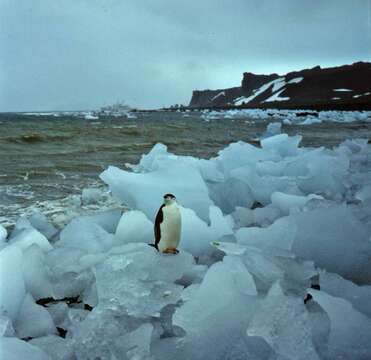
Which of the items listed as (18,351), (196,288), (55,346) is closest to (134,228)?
(196,288)

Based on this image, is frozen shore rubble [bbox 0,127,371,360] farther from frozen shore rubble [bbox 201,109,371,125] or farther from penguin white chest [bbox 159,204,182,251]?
frozen shore rubble [bbox 201,109,371,125]

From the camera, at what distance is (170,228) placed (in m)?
2.17

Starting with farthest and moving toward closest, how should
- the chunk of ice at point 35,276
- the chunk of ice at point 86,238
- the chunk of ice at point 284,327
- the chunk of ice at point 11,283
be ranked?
1. the chunk of ice at point 86,238
2. the chunk of ice at point 35,276
3. the chunk of ice at point 11,283
4. the chunk of ice at point 284,327

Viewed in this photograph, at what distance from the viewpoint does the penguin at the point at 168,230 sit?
209cm

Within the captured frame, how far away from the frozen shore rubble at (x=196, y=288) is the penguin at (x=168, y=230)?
15 centimetres

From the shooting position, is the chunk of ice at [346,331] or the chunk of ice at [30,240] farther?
the chunk of ice at [30,240]

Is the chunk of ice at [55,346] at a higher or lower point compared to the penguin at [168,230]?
lower

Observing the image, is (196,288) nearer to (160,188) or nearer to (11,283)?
(11,283)

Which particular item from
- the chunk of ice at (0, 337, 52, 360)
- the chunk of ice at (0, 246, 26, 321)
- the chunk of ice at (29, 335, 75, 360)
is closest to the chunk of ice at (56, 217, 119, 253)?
the chunk of ice at (0, 246, 26, 321)

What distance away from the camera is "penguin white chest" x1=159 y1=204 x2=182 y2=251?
6.94 feet

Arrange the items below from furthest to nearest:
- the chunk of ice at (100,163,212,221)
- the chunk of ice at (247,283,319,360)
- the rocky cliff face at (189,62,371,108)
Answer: the rocky cliff face at (189,62,371,108)
the chunk of ice at (100,163,212,221)
the chunk of ice at (247,283,319,360)

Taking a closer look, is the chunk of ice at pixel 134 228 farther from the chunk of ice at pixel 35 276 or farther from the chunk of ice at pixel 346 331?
the chunk of ice at pixel 346 331

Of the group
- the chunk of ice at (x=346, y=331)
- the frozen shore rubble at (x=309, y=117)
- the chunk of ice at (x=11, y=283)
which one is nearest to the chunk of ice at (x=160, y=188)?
the chunk of ice at (x=11, y=283)

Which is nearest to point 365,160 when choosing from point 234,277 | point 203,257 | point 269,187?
point 269,187
